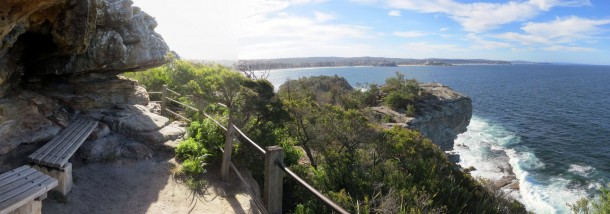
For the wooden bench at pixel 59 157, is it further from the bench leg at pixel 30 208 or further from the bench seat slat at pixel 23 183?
the bench leg at pixel 30 208

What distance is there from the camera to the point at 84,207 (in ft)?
18.2

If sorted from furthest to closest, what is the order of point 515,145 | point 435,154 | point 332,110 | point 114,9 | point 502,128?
point 502,128 → point 515,145 → point 332,110 → point 435,154 → point 114,9

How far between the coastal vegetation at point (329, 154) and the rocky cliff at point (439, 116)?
13.4m

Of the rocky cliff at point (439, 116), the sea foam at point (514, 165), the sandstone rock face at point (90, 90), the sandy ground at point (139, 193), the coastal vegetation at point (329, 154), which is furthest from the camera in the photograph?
the rocky cliff at point (439, 116)

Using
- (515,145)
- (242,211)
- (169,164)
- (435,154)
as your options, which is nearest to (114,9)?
(169,164)

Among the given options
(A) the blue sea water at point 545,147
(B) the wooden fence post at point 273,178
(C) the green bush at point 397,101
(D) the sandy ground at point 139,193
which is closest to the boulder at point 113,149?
(D) the sandy ground at point 139,193

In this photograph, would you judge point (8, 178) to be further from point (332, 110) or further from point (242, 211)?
point (332, 110)

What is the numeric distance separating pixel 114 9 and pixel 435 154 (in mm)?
10977

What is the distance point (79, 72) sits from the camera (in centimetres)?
868

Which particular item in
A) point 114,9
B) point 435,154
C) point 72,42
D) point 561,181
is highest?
point 114,9

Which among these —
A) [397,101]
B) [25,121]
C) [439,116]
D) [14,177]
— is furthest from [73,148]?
[439,116]

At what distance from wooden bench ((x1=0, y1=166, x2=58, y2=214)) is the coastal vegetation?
2658 millimetres

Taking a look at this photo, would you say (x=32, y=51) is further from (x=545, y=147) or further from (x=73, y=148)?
(x=545, y=147)

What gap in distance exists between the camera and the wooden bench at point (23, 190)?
12.1 feet
